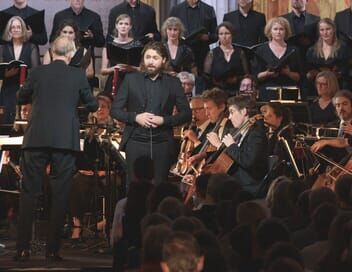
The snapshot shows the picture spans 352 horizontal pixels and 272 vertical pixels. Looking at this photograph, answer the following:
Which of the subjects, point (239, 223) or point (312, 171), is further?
point (312, 171)

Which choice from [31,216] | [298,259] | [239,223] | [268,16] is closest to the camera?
[298,259]

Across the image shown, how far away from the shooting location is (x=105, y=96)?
1048 centimetres

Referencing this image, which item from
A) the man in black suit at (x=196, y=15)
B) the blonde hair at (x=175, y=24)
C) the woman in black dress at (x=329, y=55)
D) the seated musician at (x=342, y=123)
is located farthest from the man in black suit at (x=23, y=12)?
the seated musician at (x=342, y=123)

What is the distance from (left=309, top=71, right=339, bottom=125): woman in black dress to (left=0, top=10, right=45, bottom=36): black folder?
293cm

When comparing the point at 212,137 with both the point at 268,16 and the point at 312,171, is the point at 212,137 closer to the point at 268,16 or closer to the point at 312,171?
the point at 312,171

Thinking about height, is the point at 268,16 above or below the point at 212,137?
above

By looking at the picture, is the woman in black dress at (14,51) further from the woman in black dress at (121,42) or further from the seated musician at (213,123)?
the seated musician at (213,123)

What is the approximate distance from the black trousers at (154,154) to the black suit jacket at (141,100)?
95 mm

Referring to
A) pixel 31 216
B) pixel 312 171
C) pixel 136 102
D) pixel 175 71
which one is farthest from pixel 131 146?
pixel 175 71

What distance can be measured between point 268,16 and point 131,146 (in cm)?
579

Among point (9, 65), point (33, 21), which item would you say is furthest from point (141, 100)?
point (33, 21)

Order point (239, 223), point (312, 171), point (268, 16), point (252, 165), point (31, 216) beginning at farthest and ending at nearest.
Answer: point (268, 16) → point (312, 171) → point (252, 165) → point (31, 216) → point (239, 223)

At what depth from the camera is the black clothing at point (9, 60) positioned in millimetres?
11406

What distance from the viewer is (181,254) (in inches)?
182
